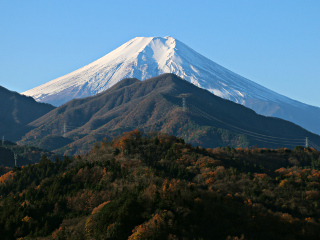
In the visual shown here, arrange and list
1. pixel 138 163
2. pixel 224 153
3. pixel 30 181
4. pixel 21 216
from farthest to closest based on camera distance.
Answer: pixel 224 153 → pixel 30 181 → pixel 138 163 → pixel 21 216

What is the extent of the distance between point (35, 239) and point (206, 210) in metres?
25.1

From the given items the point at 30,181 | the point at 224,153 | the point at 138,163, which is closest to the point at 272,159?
the point at 224,153

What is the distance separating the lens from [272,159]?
159 metres

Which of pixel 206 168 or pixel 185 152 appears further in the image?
pixel 185 152

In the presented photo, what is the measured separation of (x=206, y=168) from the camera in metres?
116

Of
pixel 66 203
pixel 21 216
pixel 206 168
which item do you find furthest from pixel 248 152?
pixel 21 216

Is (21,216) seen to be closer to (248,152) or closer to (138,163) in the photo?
(138,163)

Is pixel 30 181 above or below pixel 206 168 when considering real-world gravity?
below

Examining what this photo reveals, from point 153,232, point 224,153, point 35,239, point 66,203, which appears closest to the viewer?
point 153,232

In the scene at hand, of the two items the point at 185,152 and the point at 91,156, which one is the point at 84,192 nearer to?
the point at 91,156

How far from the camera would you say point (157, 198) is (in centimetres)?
7469

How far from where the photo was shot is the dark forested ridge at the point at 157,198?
230 ft

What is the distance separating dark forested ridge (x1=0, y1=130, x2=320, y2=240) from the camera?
70.0m

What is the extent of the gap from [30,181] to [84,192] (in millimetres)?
34226
